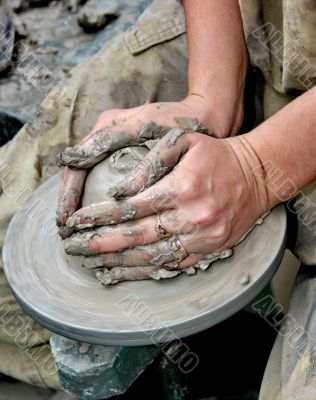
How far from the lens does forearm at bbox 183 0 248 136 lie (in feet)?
5.10

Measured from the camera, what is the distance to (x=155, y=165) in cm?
124

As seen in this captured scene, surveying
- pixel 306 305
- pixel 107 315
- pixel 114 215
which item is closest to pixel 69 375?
pixel 107 315

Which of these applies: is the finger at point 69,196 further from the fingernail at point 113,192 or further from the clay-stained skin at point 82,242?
the fingernail at point 113,192

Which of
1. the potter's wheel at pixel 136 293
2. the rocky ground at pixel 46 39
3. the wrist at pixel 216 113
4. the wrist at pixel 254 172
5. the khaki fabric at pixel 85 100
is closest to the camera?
the potter's wheel at pixel 136 293

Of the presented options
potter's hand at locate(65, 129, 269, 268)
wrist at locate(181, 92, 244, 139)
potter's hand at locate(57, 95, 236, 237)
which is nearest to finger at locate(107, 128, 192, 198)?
potter's hand at locate(65, 129, 269, 268)

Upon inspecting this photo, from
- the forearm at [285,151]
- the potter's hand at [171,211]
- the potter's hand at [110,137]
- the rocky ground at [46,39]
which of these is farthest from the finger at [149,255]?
the rocky ground at [46,39]

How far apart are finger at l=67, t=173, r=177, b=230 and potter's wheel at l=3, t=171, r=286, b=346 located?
14cm

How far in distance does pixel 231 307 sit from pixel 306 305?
191 mm

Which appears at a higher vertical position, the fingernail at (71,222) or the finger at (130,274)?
the fingernail at (71,222)

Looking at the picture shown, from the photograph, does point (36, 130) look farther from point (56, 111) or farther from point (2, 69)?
point (2, 69)

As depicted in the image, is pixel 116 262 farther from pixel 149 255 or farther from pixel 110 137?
pixel 110 137

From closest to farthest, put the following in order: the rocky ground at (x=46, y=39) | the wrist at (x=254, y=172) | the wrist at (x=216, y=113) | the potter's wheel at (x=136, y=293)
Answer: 1. the potter's wheel at (x=136, y=293)
2. the wrist at (x=254, y=172)
3. the wrist at (x=216, y=113)
4. the rocky ground at (x=46, y=39)

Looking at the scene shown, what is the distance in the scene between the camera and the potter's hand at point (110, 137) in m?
1.33

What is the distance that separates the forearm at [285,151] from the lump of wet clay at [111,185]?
174 millimetres
